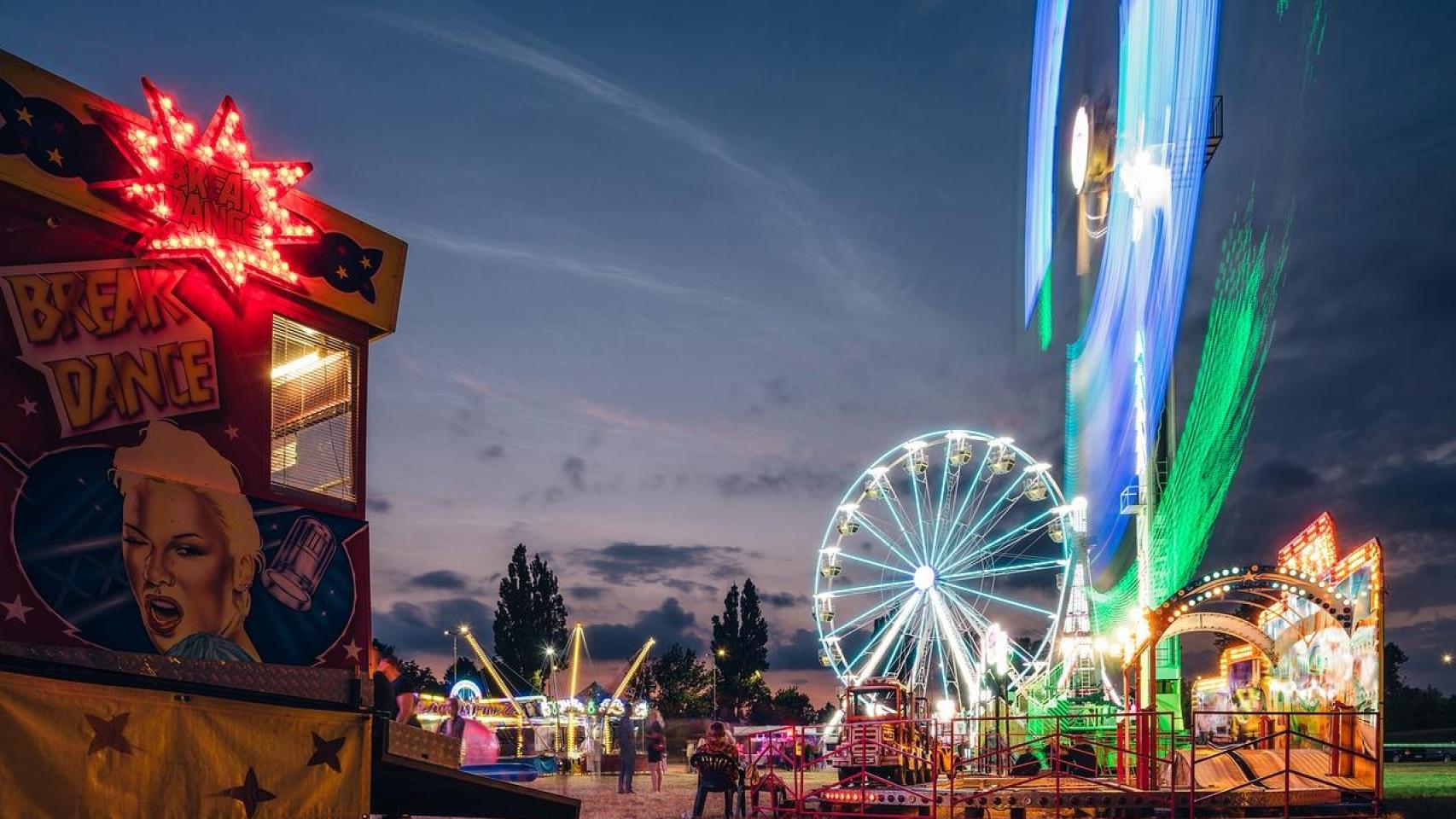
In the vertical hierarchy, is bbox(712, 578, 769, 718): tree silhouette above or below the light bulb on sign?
below

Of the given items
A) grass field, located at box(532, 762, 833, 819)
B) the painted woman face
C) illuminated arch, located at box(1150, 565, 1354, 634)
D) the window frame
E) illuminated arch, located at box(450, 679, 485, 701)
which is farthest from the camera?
illuminated arch, located at box(450, 679, 485, 701)

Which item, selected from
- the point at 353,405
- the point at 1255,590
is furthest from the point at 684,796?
the point at 353,405

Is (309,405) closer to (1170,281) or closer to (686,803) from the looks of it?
(686,803)

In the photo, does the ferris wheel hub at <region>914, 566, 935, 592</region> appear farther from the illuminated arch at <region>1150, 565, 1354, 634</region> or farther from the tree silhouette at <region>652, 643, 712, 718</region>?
the tree silhouette at <region>652, 643, 712, 718</region>

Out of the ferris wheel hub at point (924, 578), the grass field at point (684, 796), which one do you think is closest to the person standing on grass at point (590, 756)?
the grass field at point (684, 796)

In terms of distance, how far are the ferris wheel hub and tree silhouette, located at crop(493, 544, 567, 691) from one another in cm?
4769

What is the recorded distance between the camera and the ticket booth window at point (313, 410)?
963cm


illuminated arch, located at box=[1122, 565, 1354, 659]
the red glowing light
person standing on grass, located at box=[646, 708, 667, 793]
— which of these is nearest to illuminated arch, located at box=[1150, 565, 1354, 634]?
illuminated arch, located at box=[1122, 565, 1354, 659]

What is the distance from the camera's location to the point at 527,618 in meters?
81.4

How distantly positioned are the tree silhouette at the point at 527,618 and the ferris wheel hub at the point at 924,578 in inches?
1877

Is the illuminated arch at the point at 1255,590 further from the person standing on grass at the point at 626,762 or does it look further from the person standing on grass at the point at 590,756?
the person standing on grass at the point at 590,756

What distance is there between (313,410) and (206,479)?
1.37 m

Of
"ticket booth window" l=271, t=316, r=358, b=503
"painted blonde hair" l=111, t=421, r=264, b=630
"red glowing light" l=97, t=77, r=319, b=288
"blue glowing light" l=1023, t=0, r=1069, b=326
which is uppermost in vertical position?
"blue glowing light" l=1023, t=0, r=1069, b=326

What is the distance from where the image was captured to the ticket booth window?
9.63 meters
